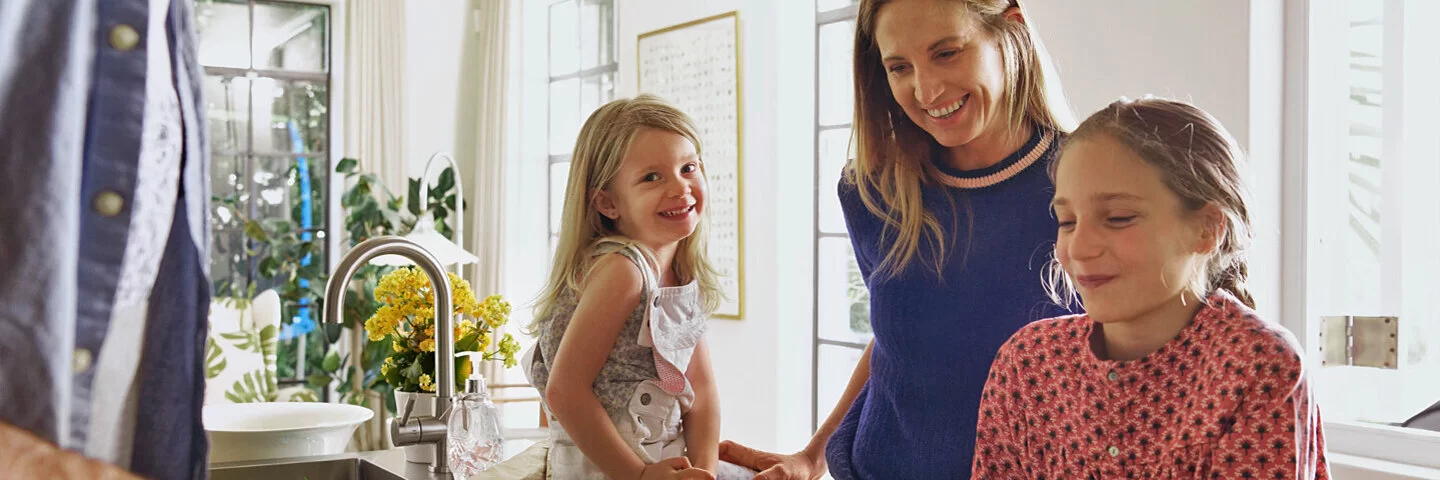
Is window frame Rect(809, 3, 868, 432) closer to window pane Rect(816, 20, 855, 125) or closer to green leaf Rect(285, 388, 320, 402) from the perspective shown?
window pane Rect(816, 20, 855, 125)

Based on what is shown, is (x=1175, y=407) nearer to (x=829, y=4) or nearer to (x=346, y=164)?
(x=829, y=4)

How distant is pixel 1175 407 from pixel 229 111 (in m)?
5.63

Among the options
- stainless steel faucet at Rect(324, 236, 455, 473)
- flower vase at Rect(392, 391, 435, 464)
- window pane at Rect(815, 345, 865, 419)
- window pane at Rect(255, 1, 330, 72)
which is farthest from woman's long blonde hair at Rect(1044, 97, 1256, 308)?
window pane at Rect(255, 1, 330, 72)

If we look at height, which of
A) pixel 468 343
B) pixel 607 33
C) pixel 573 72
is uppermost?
pixel 607 33

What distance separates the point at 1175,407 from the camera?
89cm

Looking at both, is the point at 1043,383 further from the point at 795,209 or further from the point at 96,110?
the point at 795,209

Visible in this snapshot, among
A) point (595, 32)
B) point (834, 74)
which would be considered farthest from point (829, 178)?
point (595, 32)

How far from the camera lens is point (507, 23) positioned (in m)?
5.91

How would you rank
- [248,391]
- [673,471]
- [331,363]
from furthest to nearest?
1. [331,363]
2. [248,391]
3. [673,471]

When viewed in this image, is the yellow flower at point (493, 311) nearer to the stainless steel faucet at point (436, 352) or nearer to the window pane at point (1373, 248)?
the stainless steel faucet at point (436, 352)

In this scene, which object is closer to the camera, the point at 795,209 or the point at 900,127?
the point at 900,127

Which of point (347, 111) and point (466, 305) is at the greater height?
point (347, 111)

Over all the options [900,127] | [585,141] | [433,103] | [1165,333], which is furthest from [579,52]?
[1165,333]

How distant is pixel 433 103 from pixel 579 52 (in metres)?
0.86
